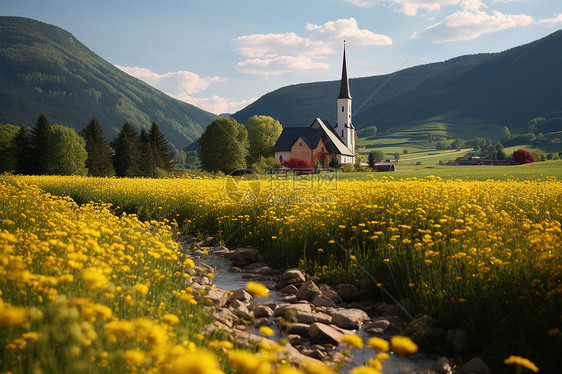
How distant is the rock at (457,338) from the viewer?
5.60 m

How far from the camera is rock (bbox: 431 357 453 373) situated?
17.0 feet

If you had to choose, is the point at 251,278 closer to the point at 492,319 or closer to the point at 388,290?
the point at 388,290

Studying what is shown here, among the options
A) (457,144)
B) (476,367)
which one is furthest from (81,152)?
(457,144)

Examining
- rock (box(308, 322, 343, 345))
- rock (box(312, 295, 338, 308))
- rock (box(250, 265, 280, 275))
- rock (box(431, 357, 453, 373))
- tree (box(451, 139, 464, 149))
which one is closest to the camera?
rock (box(431, 357, 453, 373))

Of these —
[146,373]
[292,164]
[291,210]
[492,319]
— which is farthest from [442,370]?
[292,164]

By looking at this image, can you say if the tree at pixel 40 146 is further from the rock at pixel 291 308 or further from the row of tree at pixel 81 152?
the rock at pixel 291 308

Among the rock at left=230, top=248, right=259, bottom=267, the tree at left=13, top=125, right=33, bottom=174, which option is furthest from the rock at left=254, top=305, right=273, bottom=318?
the tree at left=13, top=125, right=33, bottom=174

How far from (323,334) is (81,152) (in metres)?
50.3

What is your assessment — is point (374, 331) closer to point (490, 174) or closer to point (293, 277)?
point (293, 277)

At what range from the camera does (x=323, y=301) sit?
7531 mm

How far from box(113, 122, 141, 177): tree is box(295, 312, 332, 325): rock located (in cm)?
4829

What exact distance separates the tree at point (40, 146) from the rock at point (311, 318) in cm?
5071

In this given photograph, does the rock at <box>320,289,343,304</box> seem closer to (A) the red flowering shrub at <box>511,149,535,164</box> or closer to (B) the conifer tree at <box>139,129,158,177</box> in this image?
(B) the conifer tree at <box>139,129,158,177</box>

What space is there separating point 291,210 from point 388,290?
4.05 m
